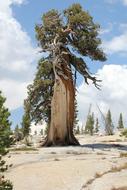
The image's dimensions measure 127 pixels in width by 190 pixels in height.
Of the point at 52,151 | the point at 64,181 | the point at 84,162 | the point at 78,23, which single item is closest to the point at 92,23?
the point at 78,23

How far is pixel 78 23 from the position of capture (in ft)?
195

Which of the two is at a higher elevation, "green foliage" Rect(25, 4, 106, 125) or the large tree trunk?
"green foliage" Rect(25, 4, 106, 125)

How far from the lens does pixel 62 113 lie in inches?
2286

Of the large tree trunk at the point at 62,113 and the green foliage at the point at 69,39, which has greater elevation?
the green foliage at the point at 69,39

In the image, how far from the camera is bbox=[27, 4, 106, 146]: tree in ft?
190

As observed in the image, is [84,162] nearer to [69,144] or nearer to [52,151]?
[52,151]

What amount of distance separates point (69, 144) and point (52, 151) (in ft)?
38.2

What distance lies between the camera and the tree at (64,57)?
58.0 m

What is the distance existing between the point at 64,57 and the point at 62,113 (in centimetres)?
619

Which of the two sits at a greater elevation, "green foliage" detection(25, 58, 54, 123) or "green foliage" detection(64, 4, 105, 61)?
"green foliage" detection(64, 4, 105, 61)

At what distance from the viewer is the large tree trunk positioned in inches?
2260

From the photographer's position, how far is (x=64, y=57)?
59.2 meters

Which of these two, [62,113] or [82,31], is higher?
[82,31]

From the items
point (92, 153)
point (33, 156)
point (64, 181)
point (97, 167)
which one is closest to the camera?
point (64, 181)
